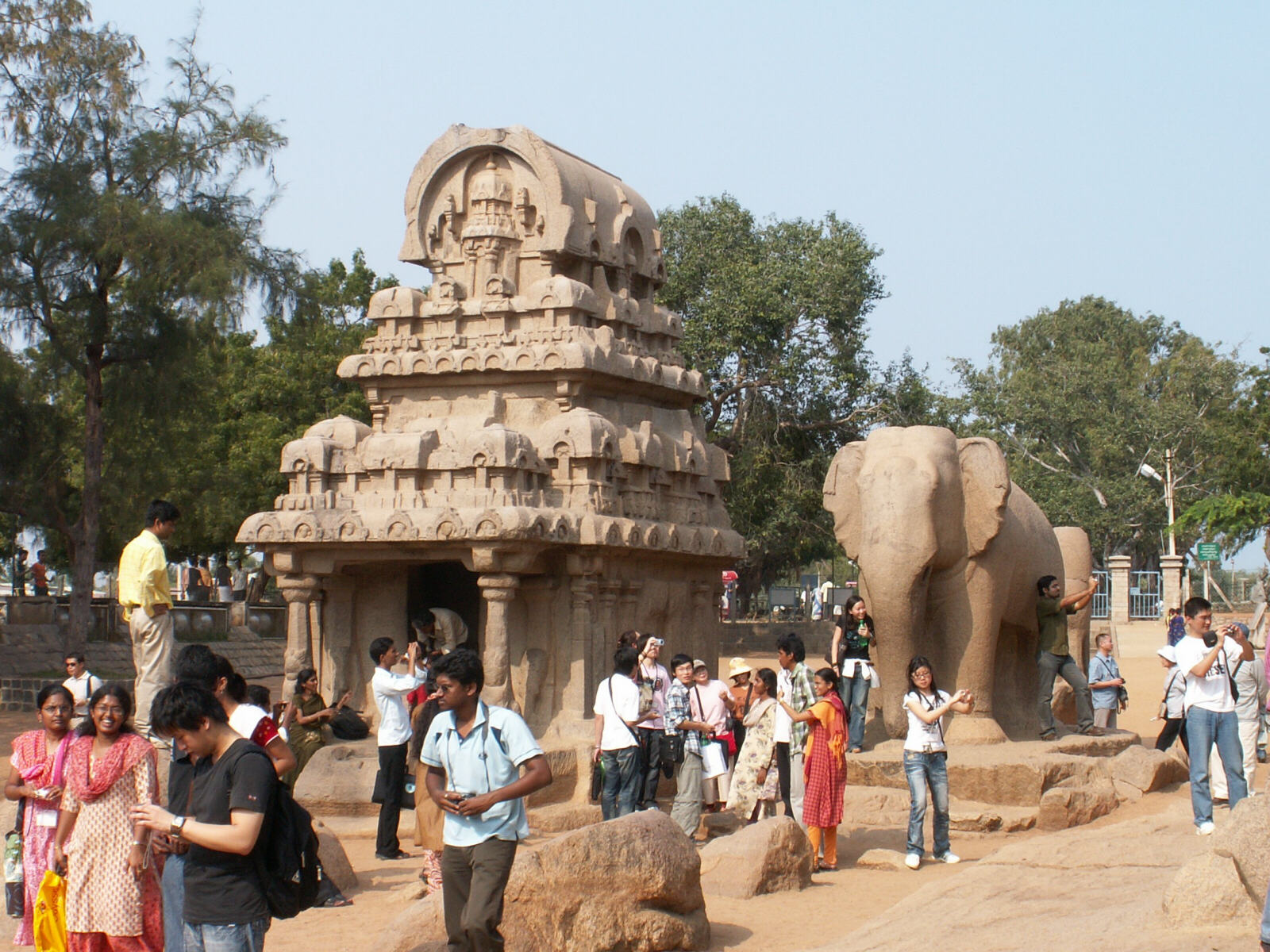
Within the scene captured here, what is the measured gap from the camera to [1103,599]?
118 feet

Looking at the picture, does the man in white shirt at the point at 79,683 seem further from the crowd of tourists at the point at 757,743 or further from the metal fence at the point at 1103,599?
the metal fence at the point at 1103,599

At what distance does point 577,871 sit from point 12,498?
1819 cm

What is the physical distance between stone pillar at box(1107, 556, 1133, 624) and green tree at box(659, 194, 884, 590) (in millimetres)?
6065

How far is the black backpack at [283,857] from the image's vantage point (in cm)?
528

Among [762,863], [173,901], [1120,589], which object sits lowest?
[762,863]

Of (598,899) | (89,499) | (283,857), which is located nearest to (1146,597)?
(89,499)

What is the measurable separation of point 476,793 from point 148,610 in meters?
5.07

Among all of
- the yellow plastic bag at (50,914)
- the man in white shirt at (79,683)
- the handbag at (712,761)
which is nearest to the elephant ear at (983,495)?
the handbag at (712,761)

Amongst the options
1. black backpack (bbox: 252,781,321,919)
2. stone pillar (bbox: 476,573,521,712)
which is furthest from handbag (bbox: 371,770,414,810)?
black backpack (bbox: 252,781,321,919)

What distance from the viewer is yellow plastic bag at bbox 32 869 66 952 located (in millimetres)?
6598

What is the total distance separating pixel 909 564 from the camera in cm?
1248

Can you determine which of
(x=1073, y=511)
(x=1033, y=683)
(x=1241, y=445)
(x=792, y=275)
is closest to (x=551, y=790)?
(x=1033, y=683)

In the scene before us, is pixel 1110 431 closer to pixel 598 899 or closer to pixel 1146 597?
pixel 1146 597

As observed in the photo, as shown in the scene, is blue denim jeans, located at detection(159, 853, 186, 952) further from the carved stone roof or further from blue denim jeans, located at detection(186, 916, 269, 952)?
the carved stone roof
